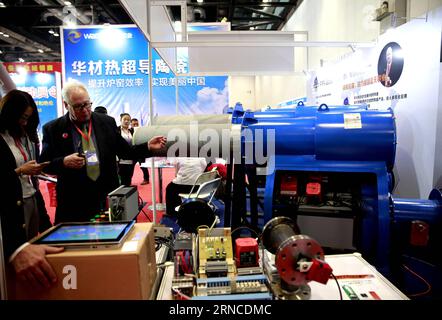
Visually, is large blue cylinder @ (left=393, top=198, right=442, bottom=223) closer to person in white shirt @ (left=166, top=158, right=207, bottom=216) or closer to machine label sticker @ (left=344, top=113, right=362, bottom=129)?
A: machine label sticker @ (left=344, top=113, right=362, bottom=129)

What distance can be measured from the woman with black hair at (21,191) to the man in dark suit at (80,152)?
10 cm

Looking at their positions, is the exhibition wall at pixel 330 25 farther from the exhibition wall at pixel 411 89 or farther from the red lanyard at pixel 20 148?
the red lanyard at pixel 20 148

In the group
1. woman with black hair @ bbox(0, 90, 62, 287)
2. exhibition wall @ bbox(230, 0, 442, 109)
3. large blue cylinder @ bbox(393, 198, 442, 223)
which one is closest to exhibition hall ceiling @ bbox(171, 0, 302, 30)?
exhibition wall @ bbox(230, 0, 442, 109)

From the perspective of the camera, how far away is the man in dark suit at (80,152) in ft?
4.83

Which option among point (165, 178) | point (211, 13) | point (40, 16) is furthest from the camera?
point (211, 13)

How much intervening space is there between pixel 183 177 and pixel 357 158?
2.02 meters

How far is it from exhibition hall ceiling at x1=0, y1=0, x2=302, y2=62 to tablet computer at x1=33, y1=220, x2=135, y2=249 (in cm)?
618

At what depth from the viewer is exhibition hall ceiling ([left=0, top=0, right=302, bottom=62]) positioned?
6.11 m

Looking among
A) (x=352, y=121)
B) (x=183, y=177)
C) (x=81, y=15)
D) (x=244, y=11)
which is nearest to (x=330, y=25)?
(x=183, y=177)

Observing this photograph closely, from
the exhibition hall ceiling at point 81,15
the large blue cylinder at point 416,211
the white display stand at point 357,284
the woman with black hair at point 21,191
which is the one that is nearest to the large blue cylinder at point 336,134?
the large blue cylinder at point 416,211

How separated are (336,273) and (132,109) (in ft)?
16.7
